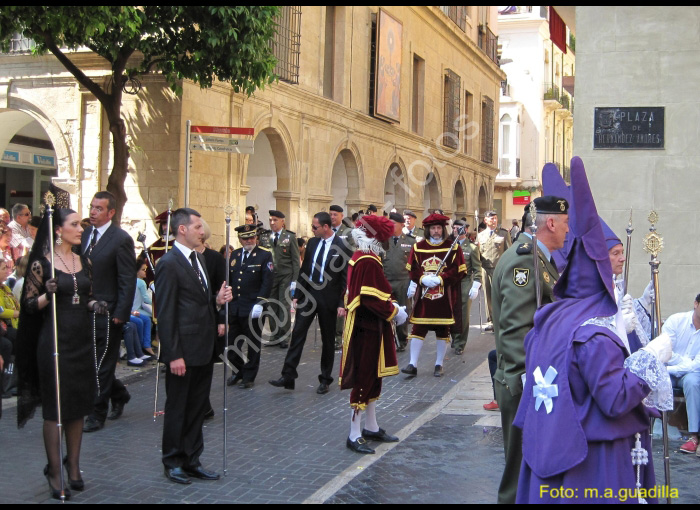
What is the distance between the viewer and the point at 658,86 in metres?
9.12

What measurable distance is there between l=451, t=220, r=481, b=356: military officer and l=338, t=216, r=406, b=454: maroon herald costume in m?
4.52

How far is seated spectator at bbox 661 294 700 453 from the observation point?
7070mm

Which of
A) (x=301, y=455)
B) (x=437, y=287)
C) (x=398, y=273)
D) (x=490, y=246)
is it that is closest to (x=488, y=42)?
(x=490, y=246)

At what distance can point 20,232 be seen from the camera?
38.8 ft

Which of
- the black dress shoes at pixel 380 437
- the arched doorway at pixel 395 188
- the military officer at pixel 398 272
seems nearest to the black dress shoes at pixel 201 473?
the black dress shoes at pixel 380 437

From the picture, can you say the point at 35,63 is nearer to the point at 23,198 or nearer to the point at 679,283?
the point at 23,198

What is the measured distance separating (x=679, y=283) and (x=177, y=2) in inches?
274

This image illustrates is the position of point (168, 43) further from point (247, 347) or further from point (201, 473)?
point (201, 473)

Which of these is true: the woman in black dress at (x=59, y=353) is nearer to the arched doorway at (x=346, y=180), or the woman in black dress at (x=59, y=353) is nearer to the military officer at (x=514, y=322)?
the military officer at (x=514, y=322)

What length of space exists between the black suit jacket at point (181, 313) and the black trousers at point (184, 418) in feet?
0.47

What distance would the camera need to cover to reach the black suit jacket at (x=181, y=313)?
6.12 m

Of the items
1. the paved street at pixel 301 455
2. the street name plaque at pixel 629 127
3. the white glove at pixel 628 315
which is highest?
the street name plaque at pixel 629 127

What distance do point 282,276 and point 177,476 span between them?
297 inches

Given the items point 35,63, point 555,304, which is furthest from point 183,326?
point 35,63
